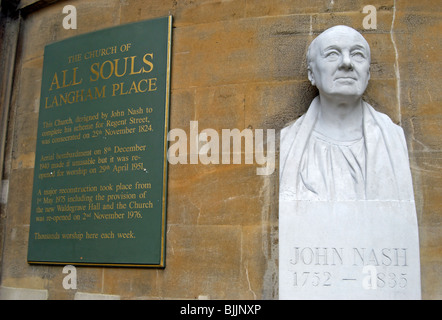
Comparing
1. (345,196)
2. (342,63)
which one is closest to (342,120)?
(342,63)

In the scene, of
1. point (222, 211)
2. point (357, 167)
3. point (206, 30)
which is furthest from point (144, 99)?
point (357, 167)

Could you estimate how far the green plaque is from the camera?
17.7ft

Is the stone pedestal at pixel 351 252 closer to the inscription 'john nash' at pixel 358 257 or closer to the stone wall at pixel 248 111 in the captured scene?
the inscription 'john nash' at pixel 358 257

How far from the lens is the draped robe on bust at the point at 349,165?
4531mm

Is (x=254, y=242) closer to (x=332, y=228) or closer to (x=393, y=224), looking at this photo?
(x=332, y=228)

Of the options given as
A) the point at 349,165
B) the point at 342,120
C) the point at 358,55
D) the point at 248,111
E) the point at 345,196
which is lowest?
the point at 345,196

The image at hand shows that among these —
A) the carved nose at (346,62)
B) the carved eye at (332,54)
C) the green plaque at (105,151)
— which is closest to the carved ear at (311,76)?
the carved eye at (332,54)

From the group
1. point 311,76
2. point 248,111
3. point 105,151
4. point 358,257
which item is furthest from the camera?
point 105,151

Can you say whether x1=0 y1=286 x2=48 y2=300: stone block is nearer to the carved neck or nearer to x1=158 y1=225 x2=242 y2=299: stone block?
x1=158 y1=225 x2=242 y2=299: stone block

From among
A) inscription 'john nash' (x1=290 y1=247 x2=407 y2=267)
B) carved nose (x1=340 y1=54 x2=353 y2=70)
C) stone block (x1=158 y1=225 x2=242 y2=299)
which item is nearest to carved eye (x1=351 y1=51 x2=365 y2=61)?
carved nose (x1=340 y1=54 x2=353 y2=70)

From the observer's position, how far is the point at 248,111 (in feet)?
17.5

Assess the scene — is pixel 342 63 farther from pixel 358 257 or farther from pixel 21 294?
pixel 21 294

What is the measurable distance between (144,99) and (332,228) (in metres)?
2.49

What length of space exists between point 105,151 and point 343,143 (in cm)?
257
